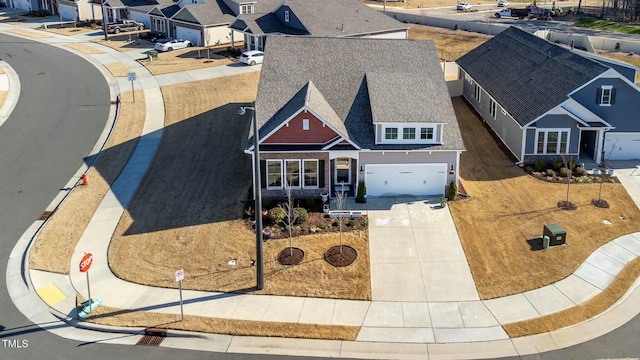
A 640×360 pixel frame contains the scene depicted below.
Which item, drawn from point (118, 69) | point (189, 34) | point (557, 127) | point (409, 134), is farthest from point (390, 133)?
point (189, 34)

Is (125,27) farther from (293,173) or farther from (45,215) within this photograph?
(293,173)

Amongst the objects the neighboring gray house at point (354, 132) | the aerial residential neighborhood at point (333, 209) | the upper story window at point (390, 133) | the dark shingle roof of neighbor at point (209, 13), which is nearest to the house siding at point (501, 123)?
the aerial residential neighborhood at point (333, 209)

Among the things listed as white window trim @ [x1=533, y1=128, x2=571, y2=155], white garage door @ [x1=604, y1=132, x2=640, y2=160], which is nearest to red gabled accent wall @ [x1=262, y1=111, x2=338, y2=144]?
white window trim @ [x1=533, y1=128, x2=571, y2=155]

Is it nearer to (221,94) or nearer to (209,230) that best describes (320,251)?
(209,230)

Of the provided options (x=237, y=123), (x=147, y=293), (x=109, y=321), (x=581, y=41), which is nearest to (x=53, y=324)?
(x=109, y=321)

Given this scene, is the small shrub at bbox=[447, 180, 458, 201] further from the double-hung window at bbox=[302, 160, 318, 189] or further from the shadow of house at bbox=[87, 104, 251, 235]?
the shadow of house at bbox=[87, 104, 251, 235]

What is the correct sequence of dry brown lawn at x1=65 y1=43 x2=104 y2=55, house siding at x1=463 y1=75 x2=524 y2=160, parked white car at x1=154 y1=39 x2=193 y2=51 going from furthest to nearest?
dry brown lawn at x1=65 y1=43 x2=104 y2=55, parked white car at x1=154 y1=39 x2=193 y2=51, house siding at x1=463 y1=75 x2=524 y2=160
